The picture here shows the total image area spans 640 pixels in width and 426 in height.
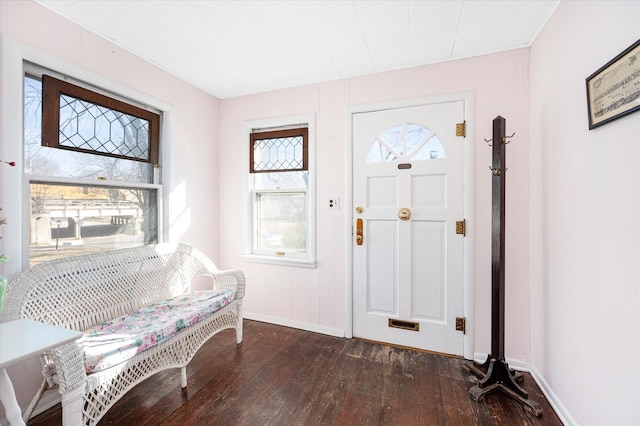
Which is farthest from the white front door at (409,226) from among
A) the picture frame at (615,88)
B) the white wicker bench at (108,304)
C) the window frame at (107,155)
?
the window frame at (107,155)

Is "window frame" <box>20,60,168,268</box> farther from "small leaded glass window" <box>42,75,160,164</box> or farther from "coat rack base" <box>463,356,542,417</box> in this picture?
"coat rack base" <box>463,356,542,417</box>

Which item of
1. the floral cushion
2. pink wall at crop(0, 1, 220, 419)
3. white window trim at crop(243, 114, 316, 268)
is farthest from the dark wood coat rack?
pink wall at crop(0, 1, 220, 419)

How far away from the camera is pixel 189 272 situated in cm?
240

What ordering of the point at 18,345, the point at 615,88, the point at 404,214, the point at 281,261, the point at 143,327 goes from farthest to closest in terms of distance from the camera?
the point at 281,261, the point at 404,214, the point at 143,327, the point at 615,88, the point at 18,345

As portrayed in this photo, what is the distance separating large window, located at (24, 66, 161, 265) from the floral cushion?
0.62m

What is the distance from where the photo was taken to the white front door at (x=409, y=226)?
2213 mm

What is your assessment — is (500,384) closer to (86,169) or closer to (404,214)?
(404,214)

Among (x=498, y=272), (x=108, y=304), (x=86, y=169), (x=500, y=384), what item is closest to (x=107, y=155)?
(x=86, y=169)

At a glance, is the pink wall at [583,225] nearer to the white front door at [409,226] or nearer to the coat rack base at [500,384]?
the coat rack base at [500,384]

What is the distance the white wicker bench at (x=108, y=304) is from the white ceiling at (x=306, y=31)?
5.06 ft

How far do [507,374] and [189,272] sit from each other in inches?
98.4

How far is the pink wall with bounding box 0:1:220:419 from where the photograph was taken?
1510mm

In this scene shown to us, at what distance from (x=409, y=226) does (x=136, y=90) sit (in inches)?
98.0

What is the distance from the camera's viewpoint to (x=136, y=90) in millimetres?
2189
